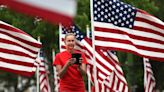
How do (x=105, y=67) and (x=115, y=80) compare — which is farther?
(x=115, y=80)

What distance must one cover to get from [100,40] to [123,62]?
18.3 meters

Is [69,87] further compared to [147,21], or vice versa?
[147,21]

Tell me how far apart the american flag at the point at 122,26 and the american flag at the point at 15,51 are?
1.71 m

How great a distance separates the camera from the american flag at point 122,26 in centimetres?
897

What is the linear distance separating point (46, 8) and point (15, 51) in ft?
27.6

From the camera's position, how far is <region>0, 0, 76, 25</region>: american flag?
1838 millimetres

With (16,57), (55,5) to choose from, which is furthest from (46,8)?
(16,57)

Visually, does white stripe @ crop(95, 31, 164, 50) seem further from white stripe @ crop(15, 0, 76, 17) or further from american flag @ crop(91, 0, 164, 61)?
white stripe @ crop(15, 0, 76, 17)

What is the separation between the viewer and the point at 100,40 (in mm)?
8992

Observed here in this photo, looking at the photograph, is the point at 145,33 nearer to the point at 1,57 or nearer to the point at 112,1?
the point at 112,1

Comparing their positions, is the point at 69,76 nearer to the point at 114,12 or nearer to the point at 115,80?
the point at 114,12

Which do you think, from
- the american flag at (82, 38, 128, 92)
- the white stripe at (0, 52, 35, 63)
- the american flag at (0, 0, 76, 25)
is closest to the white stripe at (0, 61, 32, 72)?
the white stripe at (0, 52, 35, 63)

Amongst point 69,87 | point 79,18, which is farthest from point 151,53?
point 79,18

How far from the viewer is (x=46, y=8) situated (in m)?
1.83
